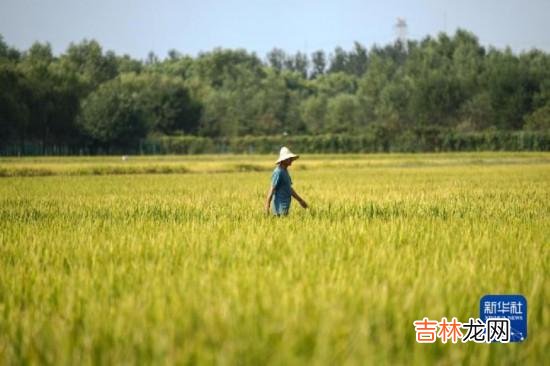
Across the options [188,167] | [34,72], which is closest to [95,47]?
[34,72]

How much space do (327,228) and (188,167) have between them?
3635cm

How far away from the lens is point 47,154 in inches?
3125

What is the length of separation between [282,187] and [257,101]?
106m

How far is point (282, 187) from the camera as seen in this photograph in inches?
418

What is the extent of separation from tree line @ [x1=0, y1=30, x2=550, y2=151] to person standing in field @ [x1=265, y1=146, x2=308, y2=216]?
67840 mm

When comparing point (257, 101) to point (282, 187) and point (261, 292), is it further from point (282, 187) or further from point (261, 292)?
point (261, 292)

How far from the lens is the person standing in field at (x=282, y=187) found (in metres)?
10.2

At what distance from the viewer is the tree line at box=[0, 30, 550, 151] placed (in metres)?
80.8

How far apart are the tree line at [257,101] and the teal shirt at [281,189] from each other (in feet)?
223
